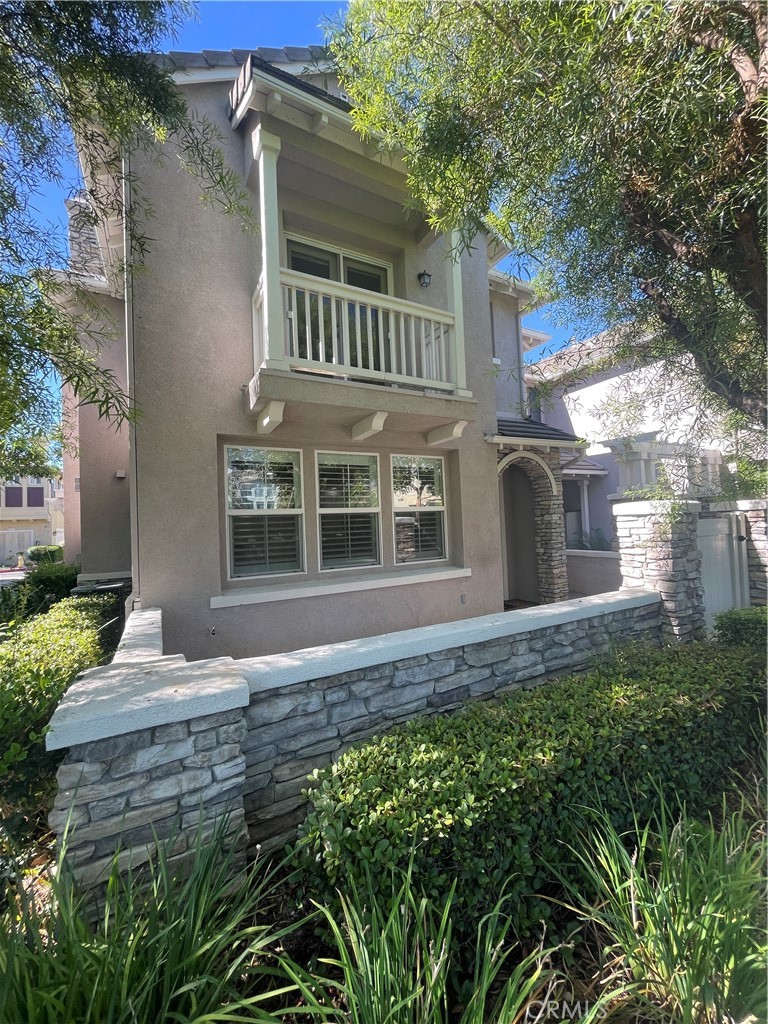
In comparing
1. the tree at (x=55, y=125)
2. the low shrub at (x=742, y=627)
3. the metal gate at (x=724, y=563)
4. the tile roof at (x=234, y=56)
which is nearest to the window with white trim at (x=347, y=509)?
the tree at (x=55, y=125)

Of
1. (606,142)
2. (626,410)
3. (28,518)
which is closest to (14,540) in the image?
(28,518)

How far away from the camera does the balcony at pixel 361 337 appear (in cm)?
500

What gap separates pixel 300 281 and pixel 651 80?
3.51 metres

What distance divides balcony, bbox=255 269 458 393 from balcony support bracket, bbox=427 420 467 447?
19.8 inches

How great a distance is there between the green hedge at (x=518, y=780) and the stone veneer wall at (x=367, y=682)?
0.35 metres

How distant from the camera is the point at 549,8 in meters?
2.74

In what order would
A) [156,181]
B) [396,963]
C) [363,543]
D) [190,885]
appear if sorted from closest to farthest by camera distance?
[396,963] → [190,885] → [156,181] → [363,543]

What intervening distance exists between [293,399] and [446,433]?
243cm

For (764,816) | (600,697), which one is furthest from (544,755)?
(764,816)

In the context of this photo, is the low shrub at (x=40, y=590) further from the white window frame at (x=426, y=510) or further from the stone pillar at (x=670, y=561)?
the stone pillar at (x=670, y=561)

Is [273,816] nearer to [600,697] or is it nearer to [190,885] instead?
[190,885]

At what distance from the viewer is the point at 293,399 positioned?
15.9 ft

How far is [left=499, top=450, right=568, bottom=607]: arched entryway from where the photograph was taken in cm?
822

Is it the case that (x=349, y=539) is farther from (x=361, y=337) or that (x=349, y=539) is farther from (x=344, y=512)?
(x=361, y=337)
